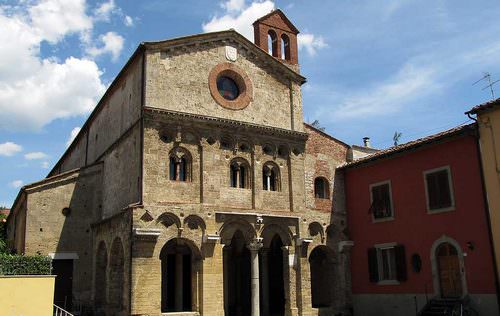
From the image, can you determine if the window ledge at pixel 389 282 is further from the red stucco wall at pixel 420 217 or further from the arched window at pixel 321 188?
the arched window at pixel 321 188

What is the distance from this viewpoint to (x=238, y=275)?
27750 mm

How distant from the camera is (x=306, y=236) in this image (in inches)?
974

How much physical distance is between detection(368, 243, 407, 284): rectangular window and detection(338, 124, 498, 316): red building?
0.13 feet

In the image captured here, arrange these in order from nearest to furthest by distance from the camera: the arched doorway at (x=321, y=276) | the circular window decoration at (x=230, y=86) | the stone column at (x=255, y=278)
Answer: the stone column at (x=255, y=278) < the circular window decoration at (x=230, y=86) < the arched doorway at (x=321, y=276)

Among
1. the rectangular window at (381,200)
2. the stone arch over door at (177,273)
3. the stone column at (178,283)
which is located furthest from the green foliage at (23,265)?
the rectangular window at (381,200)

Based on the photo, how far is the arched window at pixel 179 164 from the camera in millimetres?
22234

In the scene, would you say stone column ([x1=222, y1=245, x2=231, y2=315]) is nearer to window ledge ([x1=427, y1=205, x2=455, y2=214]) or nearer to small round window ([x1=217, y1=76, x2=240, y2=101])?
small round window ([x1=217, y1=76, x2=240, y2=101])

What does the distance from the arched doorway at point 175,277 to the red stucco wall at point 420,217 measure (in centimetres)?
852

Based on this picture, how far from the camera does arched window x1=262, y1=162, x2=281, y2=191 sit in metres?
24.7

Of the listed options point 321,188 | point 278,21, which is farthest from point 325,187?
point 278,21

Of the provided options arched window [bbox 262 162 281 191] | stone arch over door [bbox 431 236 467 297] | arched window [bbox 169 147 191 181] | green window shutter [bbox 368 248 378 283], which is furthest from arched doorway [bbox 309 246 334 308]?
arched window [bbox 169 147 191 181]

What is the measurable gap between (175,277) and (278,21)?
48.5 feet

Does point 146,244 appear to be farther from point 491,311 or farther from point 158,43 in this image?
point 491,311

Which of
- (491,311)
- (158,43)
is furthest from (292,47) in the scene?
(491,311)
